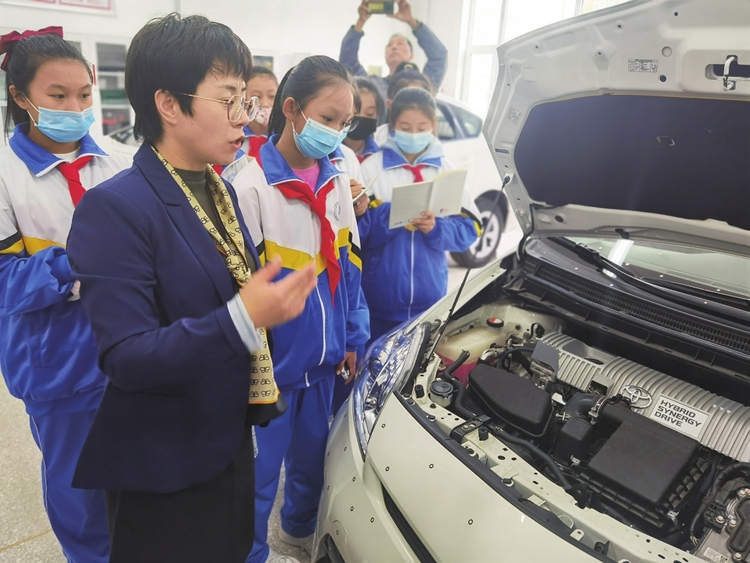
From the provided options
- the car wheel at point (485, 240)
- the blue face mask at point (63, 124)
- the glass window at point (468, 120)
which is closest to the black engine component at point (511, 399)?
the blue face mask at point (63, 124)

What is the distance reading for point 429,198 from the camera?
218cm

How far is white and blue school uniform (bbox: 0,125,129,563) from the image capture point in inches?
56.3

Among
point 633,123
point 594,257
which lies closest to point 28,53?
point 633,123

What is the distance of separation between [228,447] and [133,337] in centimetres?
34

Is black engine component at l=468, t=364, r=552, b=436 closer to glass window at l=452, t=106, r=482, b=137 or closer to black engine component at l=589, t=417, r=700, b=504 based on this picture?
black engine component at l=589, t=417, r=700, b=504

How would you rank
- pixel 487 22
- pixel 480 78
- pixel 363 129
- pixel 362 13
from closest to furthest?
pixel 363 129
pixel 362 13
pixel 487 22
pixel 480 78

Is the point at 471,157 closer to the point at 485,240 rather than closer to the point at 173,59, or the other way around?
the point at 485,240

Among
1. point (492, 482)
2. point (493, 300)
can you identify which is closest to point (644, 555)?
point (492, 482)

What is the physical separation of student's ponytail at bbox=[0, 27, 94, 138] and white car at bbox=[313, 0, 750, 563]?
125 centimetres

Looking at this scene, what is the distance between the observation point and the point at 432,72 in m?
4.70

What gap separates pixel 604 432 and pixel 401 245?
1152mm

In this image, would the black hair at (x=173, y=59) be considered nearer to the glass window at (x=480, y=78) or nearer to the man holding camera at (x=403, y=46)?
the man holding camera at (x=403, y=46)

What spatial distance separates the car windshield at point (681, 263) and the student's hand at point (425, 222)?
0.58m

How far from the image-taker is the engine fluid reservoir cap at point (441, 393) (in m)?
1.55
